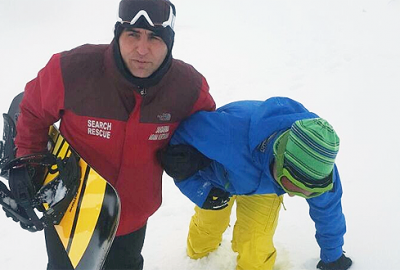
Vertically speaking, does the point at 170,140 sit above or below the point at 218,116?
below

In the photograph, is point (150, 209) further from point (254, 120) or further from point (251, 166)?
point (254, 120)

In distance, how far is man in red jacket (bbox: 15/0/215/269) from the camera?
2.08 m

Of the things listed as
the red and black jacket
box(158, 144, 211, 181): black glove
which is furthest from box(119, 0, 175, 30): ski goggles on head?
box(158, 144, 211, 181): black glove

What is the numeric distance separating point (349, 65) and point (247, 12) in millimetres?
5811

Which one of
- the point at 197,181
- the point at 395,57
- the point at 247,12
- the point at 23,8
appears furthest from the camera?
the point at 23,8

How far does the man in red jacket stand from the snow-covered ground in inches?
55.9

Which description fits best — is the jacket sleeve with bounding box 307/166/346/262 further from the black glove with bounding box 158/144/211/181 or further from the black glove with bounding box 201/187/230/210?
the black glove with bounding box 158/144/211/181

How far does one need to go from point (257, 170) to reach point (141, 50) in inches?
42.2

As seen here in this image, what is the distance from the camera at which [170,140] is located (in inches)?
100.0

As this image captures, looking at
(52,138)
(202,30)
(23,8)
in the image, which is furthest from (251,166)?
(23,8)

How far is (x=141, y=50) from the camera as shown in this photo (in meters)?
2.04

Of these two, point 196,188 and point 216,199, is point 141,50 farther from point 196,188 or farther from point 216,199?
point 216,199

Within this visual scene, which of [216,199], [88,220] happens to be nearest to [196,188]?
[216,199]

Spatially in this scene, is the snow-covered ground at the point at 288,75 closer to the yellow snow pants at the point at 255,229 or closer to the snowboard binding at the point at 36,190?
the yellow snow pants at the point at 255,229
